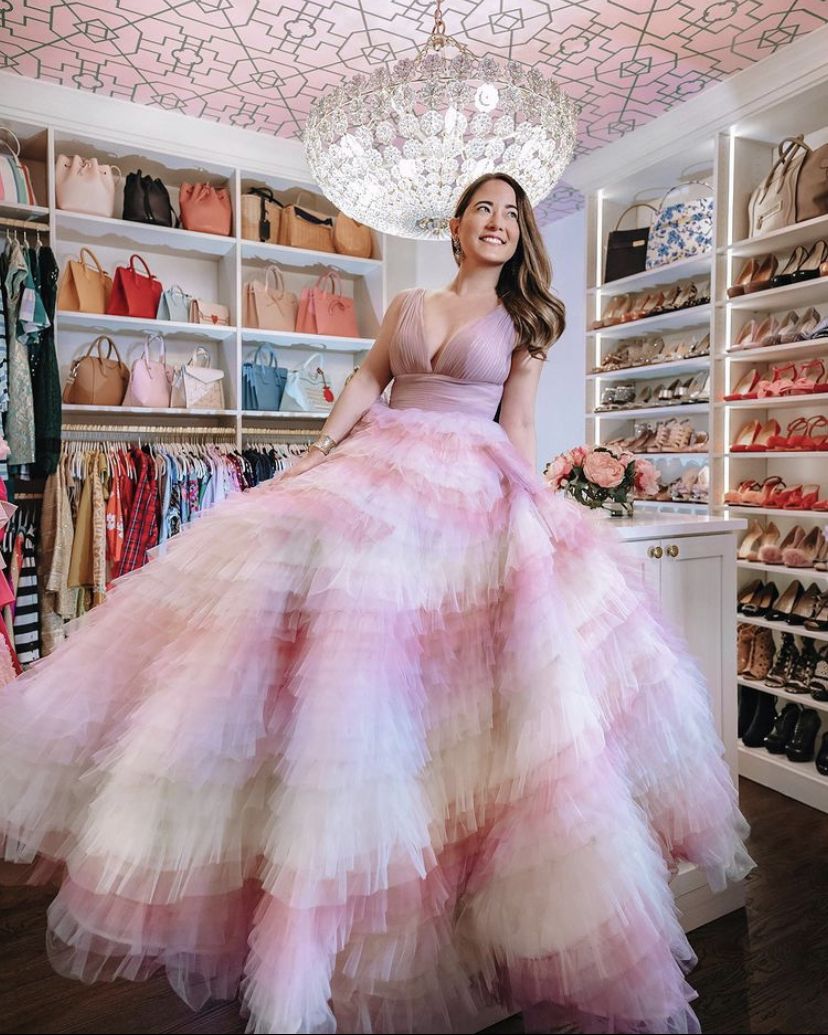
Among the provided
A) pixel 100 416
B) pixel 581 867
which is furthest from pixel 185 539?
pixel 100 416

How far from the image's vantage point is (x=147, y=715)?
1.19 meters

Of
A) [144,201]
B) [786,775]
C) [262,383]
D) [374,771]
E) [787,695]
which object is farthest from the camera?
[262,383]

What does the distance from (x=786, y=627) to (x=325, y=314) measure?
2.70 metres

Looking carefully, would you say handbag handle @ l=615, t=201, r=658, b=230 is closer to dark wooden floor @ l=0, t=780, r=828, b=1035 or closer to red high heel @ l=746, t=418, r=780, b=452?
red high heel @ l=746, t=418, r=780, b=452

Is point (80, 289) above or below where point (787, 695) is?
above

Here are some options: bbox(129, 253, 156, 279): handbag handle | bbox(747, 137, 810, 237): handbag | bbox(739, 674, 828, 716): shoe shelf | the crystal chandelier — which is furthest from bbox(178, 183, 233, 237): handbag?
bbox(739, 674, 828, 716): shoe shelf

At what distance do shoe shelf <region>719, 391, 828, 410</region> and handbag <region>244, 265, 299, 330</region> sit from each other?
7.25ft

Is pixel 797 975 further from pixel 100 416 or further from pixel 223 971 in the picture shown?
pixel 100 416

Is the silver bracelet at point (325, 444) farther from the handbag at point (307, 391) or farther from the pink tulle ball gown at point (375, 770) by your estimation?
the handbag at point (307, 391)

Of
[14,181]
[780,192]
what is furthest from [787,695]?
[14,181]

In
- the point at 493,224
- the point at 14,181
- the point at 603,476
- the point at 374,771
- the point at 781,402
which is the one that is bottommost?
the point at 374,771

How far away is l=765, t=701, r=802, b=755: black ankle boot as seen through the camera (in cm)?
293

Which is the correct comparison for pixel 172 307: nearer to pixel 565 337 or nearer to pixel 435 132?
pixel 435 132

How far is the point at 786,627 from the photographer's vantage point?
3.00 m
